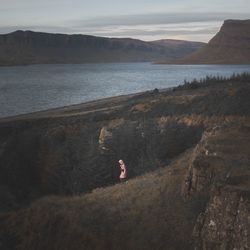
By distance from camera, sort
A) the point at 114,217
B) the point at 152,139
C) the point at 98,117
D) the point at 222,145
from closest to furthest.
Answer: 1. the point at 114,217
2. the point at 222,145
3. the point at 152,139
4. the point at 98,117

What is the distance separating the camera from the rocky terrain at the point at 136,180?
526 inches

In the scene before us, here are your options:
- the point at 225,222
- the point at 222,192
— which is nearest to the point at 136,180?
the point at 222,192

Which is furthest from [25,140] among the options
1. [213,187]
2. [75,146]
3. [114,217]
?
[213,187]

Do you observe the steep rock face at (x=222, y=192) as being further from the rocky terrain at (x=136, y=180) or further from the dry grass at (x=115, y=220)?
the dry grass at (x=115, y=220)

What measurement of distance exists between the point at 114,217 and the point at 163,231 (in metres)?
1.81

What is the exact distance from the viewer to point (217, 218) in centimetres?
1272

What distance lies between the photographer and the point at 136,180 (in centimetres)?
1789

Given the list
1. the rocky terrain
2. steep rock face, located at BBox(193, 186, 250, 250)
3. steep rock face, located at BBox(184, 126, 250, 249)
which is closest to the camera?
steep rock face, located at BBox(193, 186, 250, 250)

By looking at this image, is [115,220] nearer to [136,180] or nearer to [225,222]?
[136,180]

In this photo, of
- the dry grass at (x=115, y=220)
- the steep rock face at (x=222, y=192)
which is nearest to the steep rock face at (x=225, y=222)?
the steep rock face at (x=222, y=192)

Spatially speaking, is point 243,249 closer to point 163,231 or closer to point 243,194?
point 243,194

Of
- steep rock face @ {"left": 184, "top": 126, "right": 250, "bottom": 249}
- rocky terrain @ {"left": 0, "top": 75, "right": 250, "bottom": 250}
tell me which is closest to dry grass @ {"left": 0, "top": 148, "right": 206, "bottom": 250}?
rocky terrain @ {"left": 0, "top": 75, "right": 250, "bottom": 250}

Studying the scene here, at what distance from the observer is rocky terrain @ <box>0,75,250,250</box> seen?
43.8 feet

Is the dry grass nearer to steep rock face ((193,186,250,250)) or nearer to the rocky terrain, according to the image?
the rocky terrain
